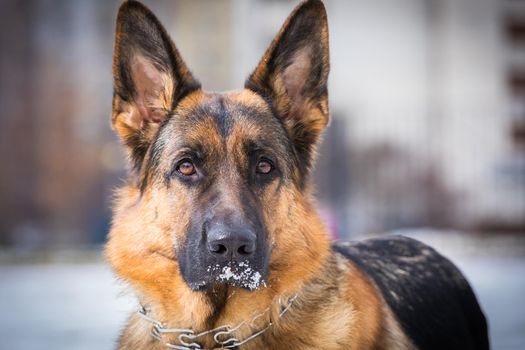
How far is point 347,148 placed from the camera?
63.0 ft

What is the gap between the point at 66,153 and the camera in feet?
86.2

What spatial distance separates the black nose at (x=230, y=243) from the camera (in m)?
3.18

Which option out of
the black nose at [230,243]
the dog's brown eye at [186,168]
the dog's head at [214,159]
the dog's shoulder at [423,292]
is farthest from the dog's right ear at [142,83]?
the dog's shoulder at [423,292]

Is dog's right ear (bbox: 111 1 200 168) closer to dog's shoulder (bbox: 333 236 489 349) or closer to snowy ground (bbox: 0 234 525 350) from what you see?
snowy ground (bbox: 0 234 525 350)

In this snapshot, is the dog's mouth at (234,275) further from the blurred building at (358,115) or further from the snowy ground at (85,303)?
the blurred building at (358,115)

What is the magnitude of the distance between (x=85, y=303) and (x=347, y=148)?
11097 mm

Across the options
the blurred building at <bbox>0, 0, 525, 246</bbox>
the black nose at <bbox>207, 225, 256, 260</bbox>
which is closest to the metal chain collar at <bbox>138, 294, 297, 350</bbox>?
the black nose at <bbox>207, 225, 256, 260</bbox>

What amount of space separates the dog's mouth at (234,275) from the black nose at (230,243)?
4cm

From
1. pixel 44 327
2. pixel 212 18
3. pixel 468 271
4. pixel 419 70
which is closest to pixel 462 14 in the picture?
pixel 419 70

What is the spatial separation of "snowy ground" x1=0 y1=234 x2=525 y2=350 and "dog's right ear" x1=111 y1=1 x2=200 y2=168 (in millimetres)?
847

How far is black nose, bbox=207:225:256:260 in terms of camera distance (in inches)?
125

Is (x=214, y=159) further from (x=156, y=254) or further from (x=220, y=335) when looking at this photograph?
(x=220, y=335)

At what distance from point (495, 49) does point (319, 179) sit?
3040 centimetres

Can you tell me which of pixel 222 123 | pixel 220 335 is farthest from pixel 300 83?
pixel 220 335
